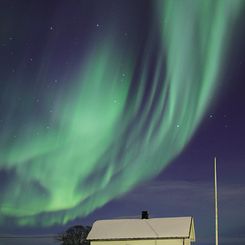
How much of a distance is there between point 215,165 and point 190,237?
14435 mm

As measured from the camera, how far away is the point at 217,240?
158ft

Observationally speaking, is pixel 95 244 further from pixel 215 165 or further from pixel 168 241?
pixel 215 165

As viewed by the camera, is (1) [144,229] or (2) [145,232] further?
(1) [144,229]

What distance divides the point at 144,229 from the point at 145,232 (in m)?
0.89

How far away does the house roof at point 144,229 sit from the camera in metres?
59.6

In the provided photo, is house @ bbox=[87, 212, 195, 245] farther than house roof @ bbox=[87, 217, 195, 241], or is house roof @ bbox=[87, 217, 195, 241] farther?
house roof @ bbox=[87, 217, 195, 241]

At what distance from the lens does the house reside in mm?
59125

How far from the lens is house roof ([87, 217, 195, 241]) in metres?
59.6

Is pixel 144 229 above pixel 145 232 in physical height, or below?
above

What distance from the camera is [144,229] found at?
61500 mm

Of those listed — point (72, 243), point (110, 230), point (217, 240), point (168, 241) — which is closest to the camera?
point (217, 240)

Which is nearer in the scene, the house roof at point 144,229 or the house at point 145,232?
the house at point 145,232

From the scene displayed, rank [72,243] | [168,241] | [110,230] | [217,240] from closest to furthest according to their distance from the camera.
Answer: [217,240] < [168,241] < [110,230] < [72,243]

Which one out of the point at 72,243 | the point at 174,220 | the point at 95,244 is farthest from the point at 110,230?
the point at 72,243
